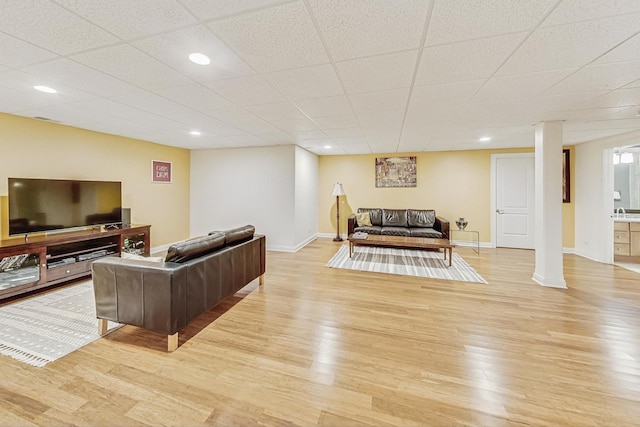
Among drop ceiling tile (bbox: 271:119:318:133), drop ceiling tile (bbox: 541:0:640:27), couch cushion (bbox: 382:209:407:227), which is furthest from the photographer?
couch cushion (bbox: 382:209:407:227)

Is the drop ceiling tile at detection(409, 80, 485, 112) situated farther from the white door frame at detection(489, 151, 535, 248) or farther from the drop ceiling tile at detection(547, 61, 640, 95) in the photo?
the white door frame at detection(489, 151, 535, 248)

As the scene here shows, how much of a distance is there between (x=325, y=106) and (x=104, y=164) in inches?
159

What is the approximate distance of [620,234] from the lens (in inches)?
178

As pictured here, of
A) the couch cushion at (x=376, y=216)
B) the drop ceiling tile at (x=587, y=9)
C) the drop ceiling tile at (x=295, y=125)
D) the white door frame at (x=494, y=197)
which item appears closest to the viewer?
the drop ceiling tile at (x=587, y=9)

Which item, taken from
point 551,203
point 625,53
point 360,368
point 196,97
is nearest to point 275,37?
point 196,97

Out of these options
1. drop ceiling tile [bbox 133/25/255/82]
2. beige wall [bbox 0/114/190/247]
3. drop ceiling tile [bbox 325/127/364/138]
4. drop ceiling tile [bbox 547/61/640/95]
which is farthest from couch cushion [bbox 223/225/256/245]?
drop ceiling tile [bbox 547/61/640/95]

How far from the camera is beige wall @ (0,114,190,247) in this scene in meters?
3.34

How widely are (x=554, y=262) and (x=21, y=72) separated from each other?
6159 millimetres

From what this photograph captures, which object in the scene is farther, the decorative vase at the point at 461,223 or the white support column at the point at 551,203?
→ the decorative vase at the point at 461,223

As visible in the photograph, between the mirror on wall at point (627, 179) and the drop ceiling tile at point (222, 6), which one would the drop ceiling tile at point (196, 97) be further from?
the mirror on wall at point (627, 179)

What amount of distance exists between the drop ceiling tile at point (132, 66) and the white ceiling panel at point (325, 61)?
14mm

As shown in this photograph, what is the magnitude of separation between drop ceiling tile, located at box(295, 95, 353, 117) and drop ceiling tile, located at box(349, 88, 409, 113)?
11 centimetres

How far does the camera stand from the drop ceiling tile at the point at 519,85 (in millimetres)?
2180

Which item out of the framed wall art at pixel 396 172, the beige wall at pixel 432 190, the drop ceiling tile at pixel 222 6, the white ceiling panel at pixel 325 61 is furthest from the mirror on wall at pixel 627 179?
the drop ceiling tile at pixel 222 6
